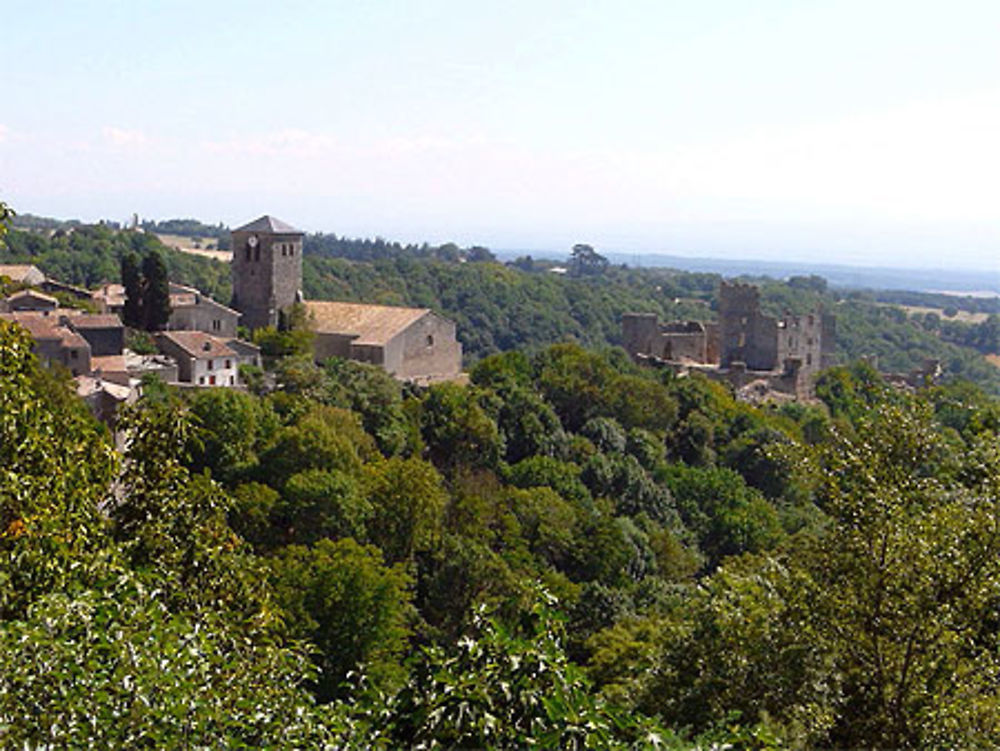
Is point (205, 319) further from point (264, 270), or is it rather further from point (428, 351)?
point (428, 351)

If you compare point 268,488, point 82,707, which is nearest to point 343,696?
point 268,488

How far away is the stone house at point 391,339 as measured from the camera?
133 feet

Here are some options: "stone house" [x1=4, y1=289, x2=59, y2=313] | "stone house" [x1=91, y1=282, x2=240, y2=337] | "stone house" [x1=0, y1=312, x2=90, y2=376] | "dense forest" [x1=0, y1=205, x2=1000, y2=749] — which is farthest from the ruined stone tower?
"dense forest" [x1=0, y1=205, x2=1000, y2=749]

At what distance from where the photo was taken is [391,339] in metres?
40.4

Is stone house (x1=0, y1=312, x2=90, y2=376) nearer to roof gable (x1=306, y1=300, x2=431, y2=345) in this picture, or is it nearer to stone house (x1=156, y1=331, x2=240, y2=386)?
stone house (x1=156, y1=331, x2=240, y2=386)

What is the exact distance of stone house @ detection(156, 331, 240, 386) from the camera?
36.2m

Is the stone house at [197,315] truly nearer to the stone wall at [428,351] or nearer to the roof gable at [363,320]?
the roof gable at [363,320]

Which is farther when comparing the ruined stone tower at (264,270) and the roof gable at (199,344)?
the ruined stone tower at (264,270)

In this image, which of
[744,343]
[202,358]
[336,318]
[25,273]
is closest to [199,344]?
[202,358]

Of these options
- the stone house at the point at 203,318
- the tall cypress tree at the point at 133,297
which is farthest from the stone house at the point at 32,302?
the stone house at the point at 203,318

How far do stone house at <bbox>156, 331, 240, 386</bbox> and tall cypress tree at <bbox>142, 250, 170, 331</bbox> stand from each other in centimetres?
Answer: 239

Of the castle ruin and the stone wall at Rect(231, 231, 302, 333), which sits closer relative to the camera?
the stone wall at Rect(231, 231, 302, 333)

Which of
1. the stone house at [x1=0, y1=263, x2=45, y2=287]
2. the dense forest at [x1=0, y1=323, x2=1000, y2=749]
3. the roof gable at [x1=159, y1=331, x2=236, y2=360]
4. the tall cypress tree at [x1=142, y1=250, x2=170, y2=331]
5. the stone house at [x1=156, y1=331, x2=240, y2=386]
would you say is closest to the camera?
the dense forest at [x1=0, y1=323, x2=1000, y2=749]

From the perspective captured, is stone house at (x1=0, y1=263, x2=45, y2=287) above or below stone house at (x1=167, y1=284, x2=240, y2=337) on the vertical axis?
above
